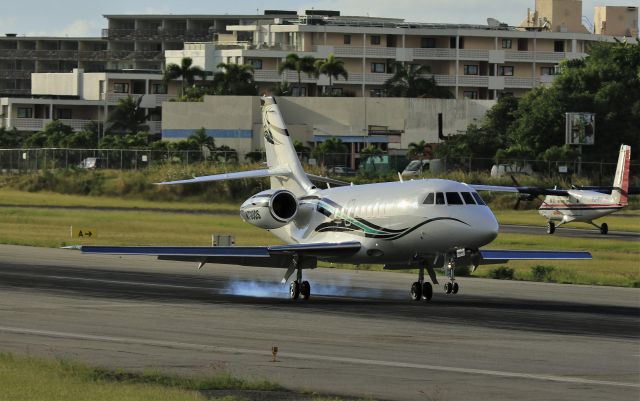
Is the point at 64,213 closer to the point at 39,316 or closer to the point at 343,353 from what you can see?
the point at 39,316

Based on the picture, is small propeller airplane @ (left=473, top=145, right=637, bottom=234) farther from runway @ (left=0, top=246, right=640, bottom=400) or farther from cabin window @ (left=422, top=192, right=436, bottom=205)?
cabin window @ (left=422, top=192, right=436, bottom=205)

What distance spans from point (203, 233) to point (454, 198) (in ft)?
114

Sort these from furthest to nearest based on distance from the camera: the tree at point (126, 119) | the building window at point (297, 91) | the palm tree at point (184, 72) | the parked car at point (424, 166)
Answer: the tree at point (126, 119) → the palm tree at point (184, 72) → the building window at point (297, 91) → the parked car at point (424, 166)

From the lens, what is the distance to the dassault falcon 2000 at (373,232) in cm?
3572

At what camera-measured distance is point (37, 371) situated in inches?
908

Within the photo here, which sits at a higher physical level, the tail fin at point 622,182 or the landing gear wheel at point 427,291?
the tail fin at point 622,182

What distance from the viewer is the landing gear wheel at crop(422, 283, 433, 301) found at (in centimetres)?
3778

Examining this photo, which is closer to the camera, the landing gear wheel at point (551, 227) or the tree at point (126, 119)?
the landing gear wheel at point (551, 227)

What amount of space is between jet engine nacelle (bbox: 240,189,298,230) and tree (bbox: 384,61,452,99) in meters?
124

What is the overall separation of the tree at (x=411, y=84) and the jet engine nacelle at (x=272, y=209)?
123719 mm

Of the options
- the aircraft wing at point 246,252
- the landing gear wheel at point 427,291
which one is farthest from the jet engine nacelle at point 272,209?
the landing gear wheel at point 427,291

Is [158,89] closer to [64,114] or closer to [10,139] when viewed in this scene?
[64,114]

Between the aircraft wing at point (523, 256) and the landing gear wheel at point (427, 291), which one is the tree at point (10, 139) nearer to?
the landing gear wheel at point (427, 291)

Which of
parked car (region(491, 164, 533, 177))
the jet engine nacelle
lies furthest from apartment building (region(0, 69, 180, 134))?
the jet engine nacelle
